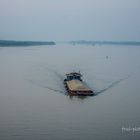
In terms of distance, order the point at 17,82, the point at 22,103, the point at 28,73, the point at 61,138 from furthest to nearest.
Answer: the point at 28,73 → the point at 17,82 → the point at 22,103 → the point at 61,138

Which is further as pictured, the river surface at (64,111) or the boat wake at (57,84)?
the boat wake at (57,84)

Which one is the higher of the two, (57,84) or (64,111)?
(57,84)

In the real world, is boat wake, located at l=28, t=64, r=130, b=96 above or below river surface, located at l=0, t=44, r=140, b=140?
above

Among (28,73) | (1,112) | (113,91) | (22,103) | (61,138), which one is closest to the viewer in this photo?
(61,138)

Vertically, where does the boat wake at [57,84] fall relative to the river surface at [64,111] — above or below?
above

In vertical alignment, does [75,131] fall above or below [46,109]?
below

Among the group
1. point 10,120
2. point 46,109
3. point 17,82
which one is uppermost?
point 17,82

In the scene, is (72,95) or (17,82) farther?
(17,82)

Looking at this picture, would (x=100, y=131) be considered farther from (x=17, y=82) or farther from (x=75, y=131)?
(x=17, y=82)

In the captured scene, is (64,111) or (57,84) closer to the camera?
(64,111)

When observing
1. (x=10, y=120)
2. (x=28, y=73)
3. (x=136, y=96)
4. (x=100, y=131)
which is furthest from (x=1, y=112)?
(x=28, y=73)

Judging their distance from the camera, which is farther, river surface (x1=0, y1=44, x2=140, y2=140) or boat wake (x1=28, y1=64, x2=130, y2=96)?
boat wake (x1=28, y1=64, x2=130, y2=96)
